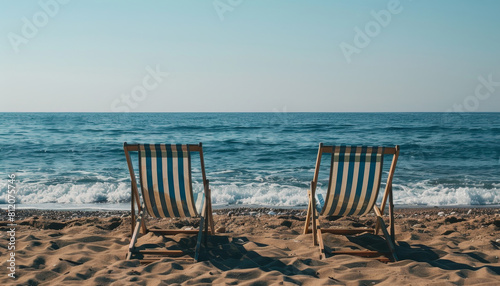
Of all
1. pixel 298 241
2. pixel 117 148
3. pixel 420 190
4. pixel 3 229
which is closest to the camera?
pixel 298 241

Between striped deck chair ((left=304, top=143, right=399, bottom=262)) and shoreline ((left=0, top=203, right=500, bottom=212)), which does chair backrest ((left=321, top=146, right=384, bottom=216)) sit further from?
shoreline ((left=0, top=203, right=500, bottom=212))

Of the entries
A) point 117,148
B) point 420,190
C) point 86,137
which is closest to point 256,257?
point 420,190

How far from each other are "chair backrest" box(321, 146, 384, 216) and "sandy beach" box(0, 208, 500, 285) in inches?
16.1

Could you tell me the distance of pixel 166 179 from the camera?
3984 mm

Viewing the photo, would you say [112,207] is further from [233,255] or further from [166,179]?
[233,255]

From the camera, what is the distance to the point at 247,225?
520 cm

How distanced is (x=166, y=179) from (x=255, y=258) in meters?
1.12

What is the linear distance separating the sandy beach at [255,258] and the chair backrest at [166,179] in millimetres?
372

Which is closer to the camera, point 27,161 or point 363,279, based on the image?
point 363,279

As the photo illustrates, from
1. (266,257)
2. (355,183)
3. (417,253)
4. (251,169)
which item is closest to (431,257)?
(417,253)

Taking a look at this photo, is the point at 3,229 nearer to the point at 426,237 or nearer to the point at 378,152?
the point at 378,152

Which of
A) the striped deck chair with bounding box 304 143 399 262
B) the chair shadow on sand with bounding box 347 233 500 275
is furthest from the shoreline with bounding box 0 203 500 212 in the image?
the striped deck chair with bounding box 304 143 399 262

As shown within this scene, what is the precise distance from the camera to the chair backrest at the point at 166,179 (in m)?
3.90

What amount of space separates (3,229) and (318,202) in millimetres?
3542
